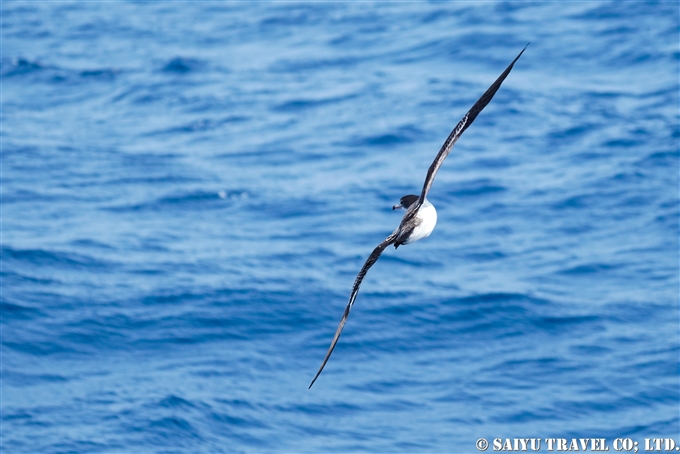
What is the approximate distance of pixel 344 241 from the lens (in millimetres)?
23344

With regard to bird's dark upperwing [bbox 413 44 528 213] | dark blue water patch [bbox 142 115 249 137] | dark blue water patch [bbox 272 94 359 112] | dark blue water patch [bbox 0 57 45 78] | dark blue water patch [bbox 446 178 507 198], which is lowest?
dark blue water patch [bbox 446 178 507 198]

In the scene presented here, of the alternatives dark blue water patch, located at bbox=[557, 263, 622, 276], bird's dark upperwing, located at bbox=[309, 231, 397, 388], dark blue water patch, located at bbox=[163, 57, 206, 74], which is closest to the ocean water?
dark blue water patch, located at bbox=[557, 263, 622, 276]

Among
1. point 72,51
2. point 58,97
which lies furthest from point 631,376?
point 72,51

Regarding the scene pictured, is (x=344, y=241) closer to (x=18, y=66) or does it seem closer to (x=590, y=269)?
(x=590, y=269)

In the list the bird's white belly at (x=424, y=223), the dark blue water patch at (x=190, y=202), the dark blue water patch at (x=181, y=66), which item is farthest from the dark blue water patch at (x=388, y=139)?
the bird's white belly at (x=424, y=223)

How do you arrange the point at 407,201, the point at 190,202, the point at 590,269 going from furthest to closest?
the point at 190,202 < the point at 590,269 < the point at 407,201

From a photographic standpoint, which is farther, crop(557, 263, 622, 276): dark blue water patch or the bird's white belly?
crop(557, 263, 622, 276): dark blue water patch

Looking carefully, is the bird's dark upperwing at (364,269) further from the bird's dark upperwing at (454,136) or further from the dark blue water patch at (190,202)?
the dark blue water patch at (190,202)

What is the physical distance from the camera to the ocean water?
18.9 metres

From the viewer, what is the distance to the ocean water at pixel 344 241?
1888 cm

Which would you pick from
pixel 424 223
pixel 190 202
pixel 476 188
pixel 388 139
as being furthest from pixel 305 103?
pixel 424 223

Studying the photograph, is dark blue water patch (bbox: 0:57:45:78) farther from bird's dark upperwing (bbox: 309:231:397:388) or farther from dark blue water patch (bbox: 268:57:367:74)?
bird's dark upperwing (bbox: 309:231:397:388)

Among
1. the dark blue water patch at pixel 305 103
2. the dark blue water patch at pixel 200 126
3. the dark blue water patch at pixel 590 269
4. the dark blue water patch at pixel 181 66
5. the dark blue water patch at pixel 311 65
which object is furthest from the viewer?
the dark blue water patch at pixel 181 66

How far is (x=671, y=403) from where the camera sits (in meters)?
19.0
